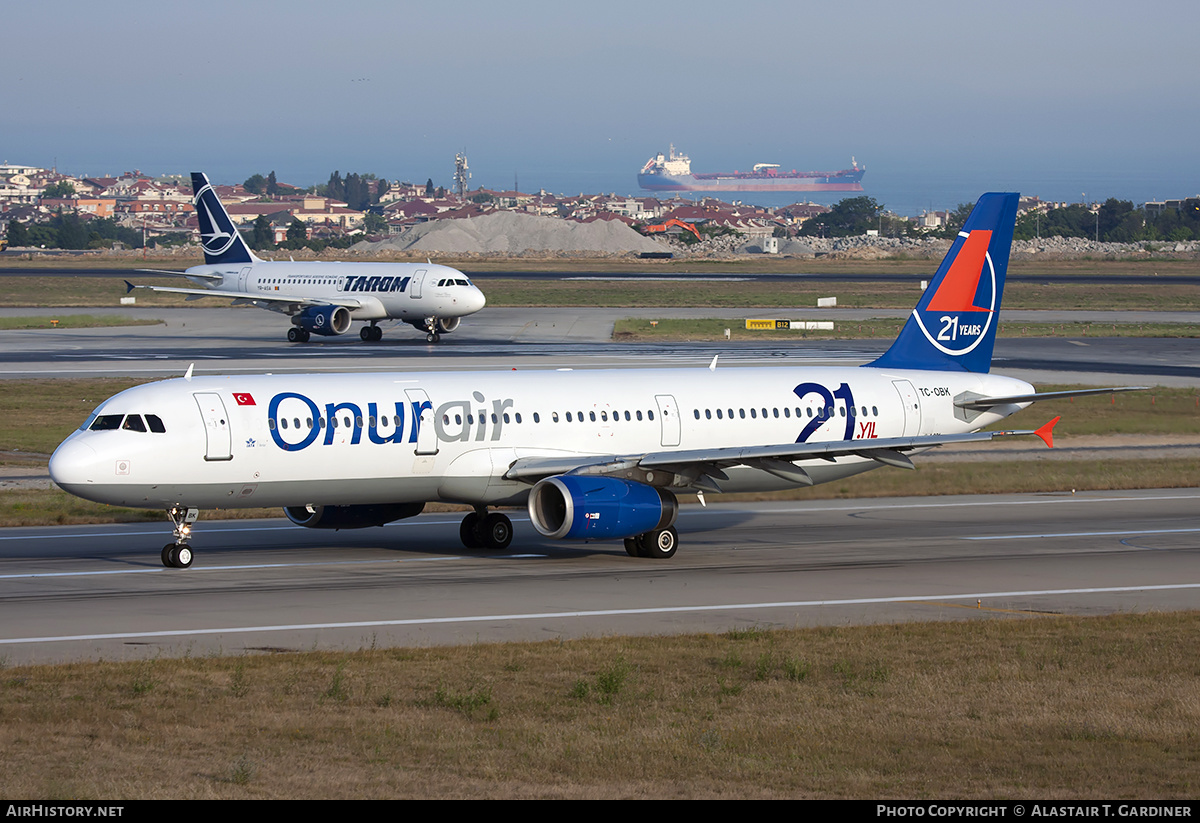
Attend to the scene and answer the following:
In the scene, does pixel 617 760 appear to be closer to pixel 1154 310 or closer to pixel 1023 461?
pixel 1023 461

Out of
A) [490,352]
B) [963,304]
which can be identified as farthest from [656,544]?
[490,352]

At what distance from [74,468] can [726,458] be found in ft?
43.8

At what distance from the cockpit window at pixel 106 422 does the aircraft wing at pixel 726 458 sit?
822 cm

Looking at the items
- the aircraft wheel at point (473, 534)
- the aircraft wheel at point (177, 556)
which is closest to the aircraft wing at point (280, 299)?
the aircraft wheel at point (473, 534)

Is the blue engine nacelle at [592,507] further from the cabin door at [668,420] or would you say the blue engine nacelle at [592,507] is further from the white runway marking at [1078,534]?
the white runway marking at [1078,534]

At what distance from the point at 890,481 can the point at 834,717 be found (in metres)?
26.6

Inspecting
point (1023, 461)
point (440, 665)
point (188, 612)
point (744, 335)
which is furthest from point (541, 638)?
point (744, 335)

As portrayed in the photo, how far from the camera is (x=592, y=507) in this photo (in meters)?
29.5

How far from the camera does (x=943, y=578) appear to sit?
29.7m

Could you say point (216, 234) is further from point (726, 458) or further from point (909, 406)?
point (726, 458)

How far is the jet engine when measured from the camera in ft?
106

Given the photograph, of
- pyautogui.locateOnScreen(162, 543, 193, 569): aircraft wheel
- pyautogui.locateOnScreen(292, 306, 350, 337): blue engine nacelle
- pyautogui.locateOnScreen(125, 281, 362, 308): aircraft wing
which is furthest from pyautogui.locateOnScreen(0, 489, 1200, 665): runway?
pyautogui.locateOnScreen(125, 281, 362, 308): aircraft wing

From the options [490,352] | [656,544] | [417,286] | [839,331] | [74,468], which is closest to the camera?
[74,468]

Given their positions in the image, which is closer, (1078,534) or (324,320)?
(1078,534)
